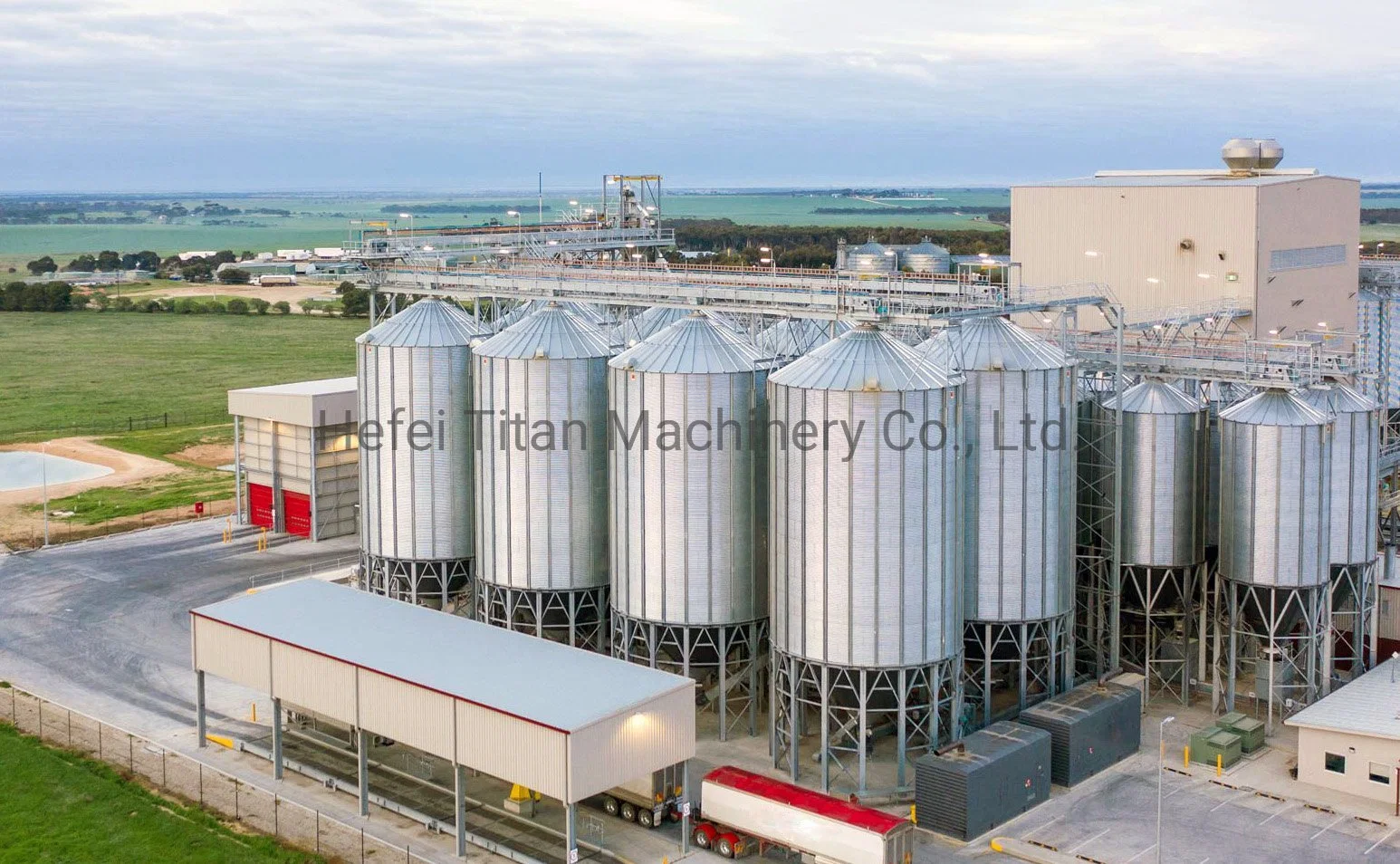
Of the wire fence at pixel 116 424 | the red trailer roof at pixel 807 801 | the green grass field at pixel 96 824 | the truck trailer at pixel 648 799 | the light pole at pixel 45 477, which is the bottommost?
the green grass field at pixel 96 824

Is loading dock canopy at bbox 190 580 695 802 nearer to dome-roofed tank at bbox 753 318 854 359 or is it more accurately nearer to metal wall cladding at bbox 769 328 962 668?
metal wall cladding at bbox 769 328 962 668

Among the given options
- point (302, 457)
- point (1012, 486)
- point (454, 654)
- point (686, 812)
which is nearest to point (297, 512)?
point (302, 457)

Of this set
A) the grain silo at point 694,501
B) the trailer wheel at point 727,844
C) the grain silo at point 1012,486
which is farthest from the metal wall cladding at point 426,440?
the trailer wheel at point 727,844

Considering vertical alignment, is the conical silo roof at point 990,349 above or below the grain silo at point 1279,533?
above

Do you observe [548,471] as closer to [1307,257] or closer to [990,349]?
[990,349]

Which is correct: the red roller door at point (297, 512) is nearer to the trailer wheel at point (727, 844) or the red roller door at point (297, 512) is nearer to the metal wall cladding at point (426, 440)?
the metal wall cladding at point (426, 440)

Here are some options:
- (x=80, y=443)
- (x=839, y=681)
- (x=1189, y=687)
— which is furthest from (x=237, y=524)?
(x=1189, y=687)

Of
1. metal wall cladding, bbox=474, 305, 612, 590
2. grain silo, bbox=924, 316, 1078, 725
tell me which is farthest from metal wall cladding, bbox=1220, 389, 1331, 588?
metal wall cladding, bbox=474, 305, 612, 590

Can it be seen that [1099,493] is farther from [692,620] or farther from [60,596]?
[60,596]
